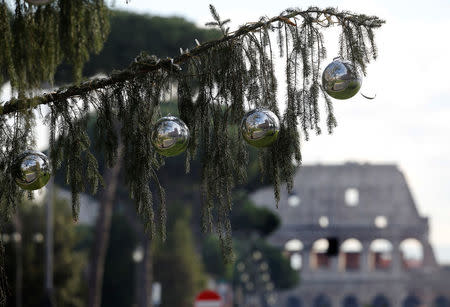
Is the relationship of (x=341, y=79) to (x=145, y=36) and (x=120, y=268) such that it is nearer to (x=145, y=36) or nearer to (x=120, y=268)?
(x=145, y=36)

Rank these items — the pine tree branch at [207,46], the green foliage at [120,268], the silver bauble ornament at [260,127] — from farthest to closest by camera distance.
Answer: the green foliage at [120,268] < the pine tree branch at [207,46] < the silver bauble ornament at [260,127]

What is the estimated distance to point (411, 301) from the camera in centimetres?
7825

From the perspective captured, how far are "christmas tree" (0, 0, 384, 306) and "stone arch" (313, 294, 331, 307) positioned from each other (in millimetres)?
75409

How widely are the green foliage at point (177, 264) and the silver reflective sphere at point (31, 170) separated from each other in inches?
1257

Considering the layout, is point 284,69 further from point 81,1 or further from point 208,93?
point 81,1

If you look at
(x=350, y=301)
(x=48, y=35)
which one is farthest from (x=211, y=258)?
(x=48, y=35)

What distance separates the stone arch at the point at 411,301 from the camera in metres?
76.8

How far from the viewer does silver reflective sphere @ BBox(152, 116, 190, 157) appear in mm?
4684

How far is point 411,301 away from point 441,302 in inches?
108

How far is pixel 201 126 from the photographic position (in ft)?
16.6

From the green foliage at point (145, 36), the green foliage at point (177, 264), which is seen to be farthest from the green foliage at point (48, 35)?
the green foliage at point (177, 264)

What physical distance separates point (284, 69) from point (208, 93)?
41 cm

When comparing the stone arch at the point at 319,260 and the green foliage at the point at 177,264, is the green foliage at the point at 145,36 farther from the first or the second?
the stone arch at the point at 319,260

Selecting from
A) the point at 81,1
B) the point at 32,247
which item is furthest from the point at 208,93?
the point at 32,247
